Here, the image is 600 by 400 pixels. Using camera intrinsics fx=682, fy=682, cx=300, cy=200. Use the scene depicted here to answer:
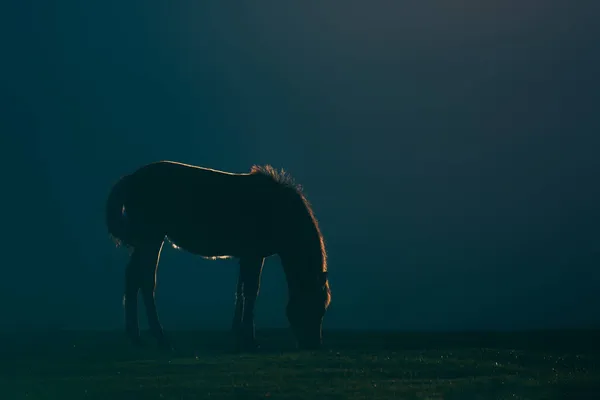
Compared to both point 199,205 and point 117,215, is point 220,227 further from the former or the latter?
point 117,215

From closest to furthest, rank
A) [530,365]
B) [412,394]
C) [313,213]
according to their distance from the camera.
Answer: [412,394]
[530,365]
[313,213]

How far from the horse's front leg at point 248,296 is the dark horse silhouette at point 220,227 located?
0.02 meters

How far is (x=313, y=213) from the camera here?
606 inches

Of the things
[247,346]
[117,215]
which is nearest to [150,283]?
[117,215]

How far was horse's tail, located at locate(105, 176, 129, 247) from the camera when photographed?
1581cm

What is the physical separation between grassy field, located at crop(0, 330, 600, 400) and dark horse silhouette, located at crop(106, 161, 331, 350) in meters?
1.16

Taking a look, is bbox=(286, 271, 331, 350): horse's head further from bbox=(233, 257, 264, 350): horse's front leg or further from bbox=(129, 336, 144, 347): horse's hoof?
bbox=(129, 336, 144, 347): horse's hoof

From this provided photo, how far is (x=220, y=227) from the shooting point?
1546 centimetres

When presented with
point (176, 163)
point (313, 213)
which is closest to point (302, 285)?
point (313, 213)

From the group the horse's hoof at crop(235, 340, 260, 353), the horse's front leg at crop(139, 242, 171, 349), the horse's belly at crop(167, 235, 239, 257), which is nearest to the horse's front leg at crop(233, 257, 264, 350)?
the horse's hoof at crop(235, 340, 260, 353)

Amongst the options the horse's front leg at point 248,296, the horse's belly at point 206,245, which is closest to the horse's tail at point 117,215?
the horse's belly at point 206,245

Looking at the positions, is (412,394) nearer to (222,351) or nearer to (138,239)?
(222,351)

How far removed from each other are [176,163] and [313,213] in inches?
137

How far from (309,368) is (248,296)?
4.35m
